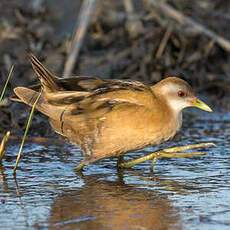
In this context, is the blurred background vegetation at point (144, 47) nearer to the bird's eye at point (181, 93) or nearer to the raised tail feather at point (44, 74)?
the raised tail feather at point (44, 74)

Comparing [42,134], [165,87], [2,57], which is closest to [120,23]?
[2,57]

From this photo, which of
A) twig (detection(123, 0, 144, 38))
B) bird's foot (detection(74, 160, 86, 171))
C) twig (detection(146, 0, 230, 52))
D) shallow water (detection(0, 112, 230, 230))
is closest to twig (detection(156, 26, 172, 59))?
twig (detection(146, 0, 230, 52))

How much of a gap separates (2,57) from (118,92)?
419 centimetres

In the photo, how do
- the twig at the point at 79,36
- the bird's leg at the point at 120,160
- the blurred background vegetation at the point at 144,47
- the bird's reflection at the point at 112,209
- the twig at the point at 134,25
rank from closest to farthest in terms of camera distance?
the bird's reflection at the point at 112,209 → the bird's leg at the point at 120,160 → the twig at the point at 79,36 → the blurred background vegetation at the point at 144,47 → the twig at the point at 134,25

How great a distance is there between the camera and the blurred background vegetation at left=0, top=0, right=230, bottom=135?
8867 mm

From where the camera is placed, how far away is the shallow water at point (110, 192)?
3.94 meters

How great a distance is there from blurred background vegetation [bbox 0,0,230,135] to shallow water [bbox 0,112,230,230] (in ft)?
8.57

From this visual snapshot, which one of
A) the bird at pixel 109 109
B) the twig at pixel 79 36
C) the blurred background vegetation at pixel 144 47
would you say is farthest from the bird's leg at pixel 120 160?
the blurred background vegetation at pixel 144 47

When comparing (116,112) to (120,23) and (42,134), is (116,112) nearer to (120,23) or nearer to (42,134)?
(42,134)

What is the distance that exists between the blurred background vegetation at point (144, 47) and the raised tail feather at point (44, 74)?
2943mm

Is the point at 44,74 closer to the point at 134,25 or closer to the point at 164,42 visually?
the point at 164,42

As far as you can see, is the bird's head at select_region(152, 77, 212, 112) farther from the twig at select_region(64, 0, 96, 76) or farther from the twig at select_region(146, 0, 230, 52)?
the twig at select_region(146, 0, 230, 52)

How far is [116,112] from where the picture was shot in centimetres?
517

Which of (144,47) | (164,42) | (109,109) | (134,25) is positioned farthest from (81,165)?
(134,25)
